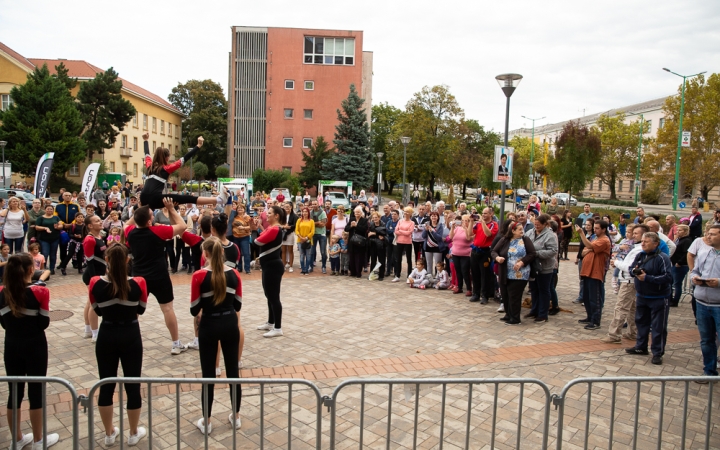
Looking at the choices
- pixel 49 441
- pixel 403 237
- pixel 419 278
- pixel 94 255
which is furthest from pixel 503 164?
pixel 49 441

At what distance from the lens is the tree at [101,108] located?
46844 mm

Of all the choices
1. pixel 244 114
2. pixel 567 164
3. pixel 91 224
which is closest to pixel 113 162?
pixel 244 114

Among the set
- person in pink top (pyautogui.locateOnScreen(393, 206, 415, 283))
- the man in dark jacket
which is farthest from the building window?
the man in dark jacket

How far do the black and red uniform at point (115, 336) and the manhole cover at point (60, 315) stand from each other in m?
4.98

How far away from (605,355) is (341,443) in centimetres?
455

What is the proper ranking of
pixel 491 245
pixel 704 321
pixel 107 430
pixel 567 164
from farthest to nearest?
pixel 567 164 < pixel 491 245 < pixel 704 321 < pixel 107 430

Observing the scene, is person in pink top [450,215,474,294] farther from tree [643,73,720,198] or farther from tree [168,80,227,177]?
tree [168,80,227,177]

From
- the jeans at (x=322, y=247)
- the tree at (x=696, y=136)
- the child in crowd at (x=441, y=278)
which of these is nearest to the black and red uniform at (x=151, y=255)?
the child in crowd at (x=441, y=278)

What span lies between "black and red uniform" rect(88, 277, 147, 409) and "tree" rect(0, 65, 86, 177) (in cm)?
4305

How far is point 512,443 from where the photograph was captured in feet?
14.6

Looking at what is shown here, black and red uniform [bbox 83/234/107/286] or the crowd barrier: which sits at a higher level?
black and red uniform [bbox 83/234/107/286]

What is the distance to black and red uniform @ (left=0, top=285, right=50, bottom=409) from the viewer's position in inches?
161

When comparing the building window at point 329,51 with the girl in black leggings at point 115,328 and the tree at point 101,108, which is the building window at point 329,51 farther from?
the girl in black leggings at point 115,328

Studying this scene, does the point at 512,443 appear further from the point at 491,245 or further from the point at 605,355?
the point at 491,245
